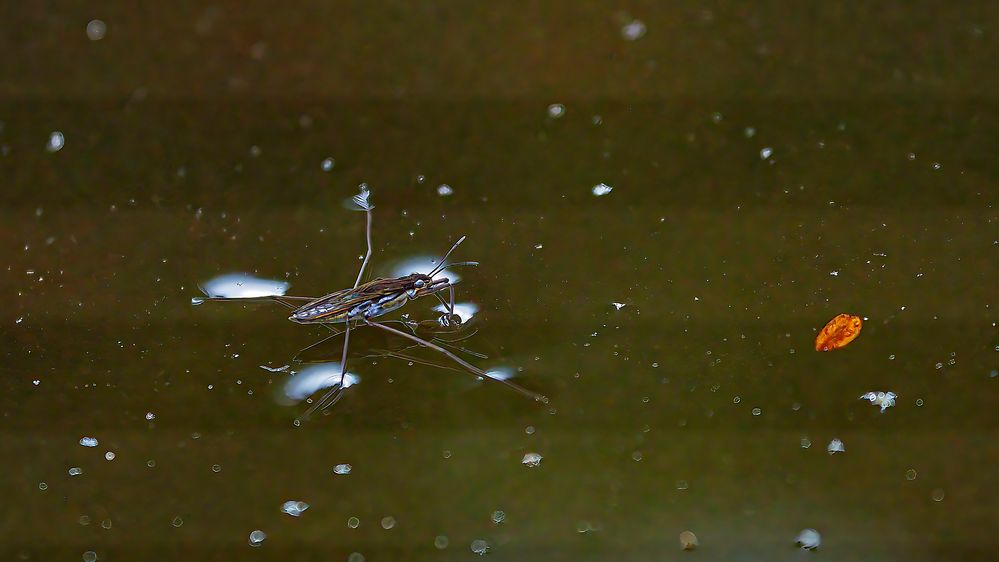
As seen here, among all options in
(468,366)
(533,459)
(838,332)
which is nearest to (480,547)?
(533,459)

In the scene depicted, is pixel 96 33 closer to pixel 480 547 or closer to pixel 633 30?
pixel 633 30

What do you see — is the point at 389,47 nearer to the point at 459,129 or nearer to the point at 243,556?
the point at 459,129

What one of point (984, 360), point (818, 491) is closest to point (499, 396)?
point (818, 491)

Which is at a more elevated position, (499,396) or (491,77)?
(491,77)

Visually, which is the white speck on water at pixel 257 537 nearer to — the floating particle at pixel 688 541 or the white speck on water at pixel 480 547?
the white speck on water at pixel 480 547

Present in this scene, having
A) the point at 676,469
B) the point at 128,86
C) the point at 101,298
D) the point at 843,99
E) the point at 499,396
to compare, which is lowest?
the point at 676,469
